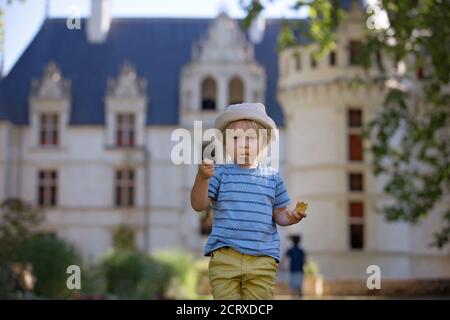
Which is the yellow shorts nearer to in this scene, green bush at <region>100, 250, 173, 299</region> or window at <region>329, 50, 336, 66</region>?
green bush at <region>100, 250, 173, 299</region>

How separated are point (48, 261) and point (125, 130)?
1744 centimetres

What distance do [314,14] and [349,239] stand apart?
43.4ft

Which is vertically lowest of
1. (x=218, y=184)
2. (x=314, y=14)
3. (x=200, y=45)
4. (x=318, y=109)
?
(x=218, y=184)

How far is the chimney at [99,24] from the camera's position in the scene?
33750mm

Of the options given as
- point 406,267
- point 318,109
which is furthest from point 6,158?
point 406,267

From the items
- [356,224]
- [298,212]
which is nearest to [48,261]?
[298,212]

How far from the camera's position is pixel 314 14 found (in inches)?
561

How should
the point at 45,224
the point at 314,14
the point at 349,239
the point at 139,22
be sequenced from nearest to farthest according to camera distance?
the point at 314,14, the point at 349,239, the point at 45,224, the point at 139,22

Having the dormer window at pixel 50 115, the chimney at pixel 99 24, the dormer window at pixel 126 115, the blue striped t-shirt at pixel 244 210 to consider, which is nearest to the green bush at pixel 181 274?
the dormer window at pixel 126 115

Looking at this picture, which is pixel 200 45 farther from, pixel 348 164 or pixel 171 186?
pixel 348 164

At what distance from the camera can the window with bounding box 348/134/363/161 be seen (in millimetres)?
27469

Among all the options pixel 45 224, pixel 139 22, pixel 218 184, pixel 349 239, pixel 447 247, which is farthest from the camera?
pixel 139 22

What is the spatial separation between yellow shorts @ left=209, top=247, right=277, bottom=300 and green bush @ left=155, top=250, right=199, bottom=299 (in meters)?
14.6

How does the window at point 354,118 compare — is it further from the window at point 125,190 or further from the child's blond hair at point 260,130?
the child's blond hair at point 260,130
